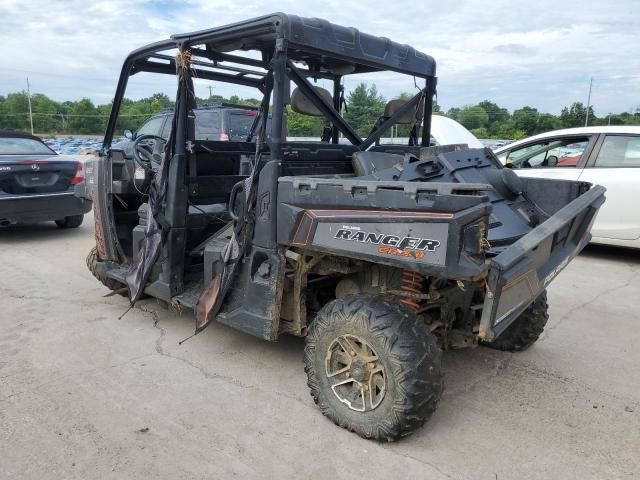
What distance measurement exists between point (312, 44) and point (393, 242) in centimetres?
140

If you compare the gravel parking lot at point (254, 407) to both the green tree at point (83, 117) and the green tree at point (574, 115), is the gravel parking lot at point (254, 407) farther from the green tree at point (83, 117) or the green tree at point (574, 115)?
the green tree at point (83, 117)

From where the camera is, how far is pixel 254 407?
326cm

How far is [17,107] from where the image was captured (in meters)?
63.3

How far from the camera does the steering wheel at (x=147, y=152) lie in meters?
4.39

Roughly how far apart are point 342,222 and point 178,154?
5.41ft

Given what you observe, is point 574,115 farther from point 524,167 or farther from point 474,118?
point 524,167

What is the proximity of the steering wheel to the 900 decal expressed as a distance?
7.19ft

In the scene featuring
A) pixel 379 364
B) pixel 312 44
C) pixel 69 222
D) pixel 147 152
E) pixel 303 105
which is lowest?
pixel 69 222

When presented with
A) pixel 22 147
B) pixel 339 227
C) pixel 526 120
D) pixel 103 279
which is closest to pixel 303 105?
pixel 339 227

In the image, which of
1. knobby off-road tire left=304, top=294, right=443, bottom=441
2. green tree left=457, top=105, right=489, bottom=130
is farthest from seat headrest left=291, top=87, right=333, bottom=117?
green tree left=457, top=105, right=489, bottom=130

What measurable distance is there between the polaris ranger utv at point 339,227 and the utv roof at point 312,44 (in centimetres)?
1

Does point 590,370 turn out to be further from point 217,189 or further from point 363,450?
point 217,189

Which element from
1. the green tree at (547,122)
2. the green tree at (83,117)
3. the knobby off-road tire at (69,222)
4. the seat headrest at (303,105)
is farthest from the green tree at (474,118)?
the seat headrest at (303,105)

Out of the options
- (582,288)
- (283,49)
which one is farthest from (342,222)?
(582,288)
